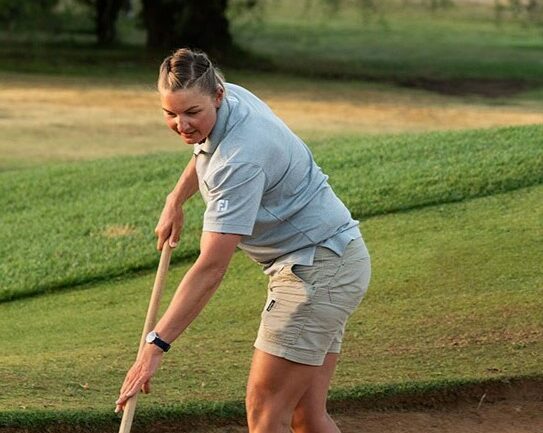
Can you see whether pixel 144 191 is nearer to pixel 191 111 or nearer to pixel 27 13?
pixel 191 111

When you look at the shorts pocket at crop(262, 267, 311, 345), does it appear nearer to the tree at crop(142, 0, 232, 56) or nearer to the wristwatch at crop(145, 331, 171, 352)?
the wristwatch at crop(145, 331, 171, 352)

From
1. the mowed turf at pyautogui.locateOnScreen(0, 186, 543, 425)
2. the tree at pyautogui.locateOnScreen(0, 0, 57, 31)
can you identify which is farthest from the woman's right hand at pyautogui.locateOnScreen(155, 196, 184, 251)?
the tree at pyautogui.locateOnScreen(0, 0, 57, 31)

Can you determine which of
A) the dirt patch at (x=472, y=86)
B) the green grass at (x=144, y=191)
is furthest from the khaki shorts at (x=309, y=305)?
the dirt patch at (x=472, y=86)

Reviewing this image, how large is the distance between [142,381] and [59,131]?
12.1m

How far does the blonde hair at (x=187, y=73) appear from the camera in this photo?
4.23 metres

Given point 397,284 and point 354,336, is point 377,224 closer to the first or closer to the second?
point 397,284

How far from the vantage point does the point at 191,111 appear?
14.0ft

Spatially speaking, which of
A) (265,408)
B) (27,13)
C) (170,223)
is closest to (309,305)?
(265,408)

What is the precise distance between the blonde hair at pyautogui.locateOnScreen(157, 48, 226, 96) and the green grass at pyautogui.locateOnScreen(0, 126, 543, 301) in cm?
517

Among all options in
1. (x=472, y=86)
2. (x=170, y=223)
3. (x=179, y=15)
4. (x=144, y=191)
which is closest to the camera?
(x=170, y=223)

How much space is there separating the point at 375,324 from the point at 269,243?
3.22 meters

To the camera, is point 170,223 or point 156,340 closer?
point 156,340

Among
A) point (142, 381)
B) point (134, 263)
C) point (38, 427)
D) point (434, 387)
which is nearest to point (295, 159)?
point (142, 381)

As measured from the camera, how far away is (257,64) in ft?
85.3
